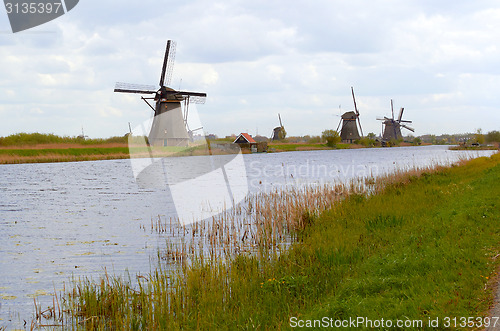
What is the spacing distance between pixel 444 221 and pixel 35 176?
33693 mm

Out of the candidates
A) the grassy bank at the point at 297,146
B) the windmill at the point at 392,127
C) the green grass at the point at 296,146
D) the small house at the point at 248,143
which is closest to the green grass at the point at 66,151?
the small house at the point at 248,143

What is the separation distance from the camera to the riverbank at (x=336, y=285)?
5715 millimetres

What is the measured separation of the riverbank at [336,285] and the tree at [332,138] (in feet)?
285

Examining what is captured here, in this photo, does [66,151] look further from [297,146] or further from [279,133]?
[279,133]

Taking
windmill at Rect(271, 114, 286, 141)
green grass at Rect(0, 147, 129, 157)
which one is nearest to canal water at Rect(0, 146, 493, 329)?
green grass at Rect(0, 147, 129, 157)

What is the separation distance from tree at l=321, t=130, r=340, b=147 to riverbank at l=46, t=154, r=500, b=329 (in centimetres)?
8686

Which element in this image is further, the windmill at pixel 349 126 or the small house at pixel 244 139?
the windmill at pixel 349 126

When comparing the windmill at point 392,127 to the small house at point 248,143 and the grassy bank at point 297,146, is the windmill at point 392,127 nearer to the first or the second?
the grassy bank at point 297,146

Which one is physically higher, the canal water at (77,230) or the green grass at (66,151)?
the green grass at (66,151)

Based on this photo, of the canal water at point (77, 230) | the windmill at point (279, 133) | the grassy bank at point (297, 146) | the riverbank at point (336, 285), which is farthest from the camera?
the windmill at point (279, 133)

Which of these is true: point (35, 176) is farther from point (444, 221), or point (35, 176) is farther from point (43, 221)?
point (444, 221)

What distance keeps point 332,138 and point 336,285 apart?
91.4 meters

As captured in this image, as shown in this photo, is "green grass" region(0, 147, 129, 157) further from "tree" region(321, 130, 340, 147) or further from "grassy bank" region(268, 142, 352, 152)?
"tree" region(321, 130, 340, 147)

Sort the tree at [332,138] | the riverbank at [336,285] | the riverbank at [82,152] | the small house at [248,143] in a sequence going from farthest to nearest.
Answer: the tree at [332,138] < the small house at [248,143] < the riverbank at [82,152] < the riverbank at [336,285]
